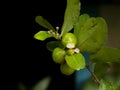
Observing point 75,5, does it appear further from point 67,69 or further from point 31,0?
point 31,0

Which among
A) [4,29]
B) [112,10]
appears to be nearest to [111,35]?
[112,10]

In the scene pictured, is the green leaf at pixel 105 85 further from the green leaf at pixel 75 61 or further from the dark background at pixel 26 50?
the dark background at pixel 26 50

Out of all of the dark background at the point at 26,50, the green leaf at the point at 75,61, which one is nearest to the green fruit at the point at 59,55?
the green leaf at the point at 75,61

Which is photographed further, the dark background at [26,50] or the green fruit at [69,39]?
the dark background at [26,50]

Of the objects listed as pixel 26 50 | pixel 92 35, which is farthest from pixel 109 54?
pixel 26 50

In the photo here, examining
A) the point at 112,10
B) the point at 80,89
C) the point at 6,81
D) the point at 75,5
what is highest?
the point at 75,5

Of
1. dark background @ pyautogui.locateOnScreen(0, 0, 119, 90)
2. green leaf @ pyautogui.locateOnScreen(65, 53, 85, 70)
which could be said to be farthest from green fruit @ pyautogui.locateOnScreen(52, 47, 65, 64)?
dark background @ pyautogui.locateOnScreen(0, 0, 119, 90)

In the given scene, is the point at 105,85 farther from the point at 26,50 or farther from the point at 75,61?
the point at 26,50
